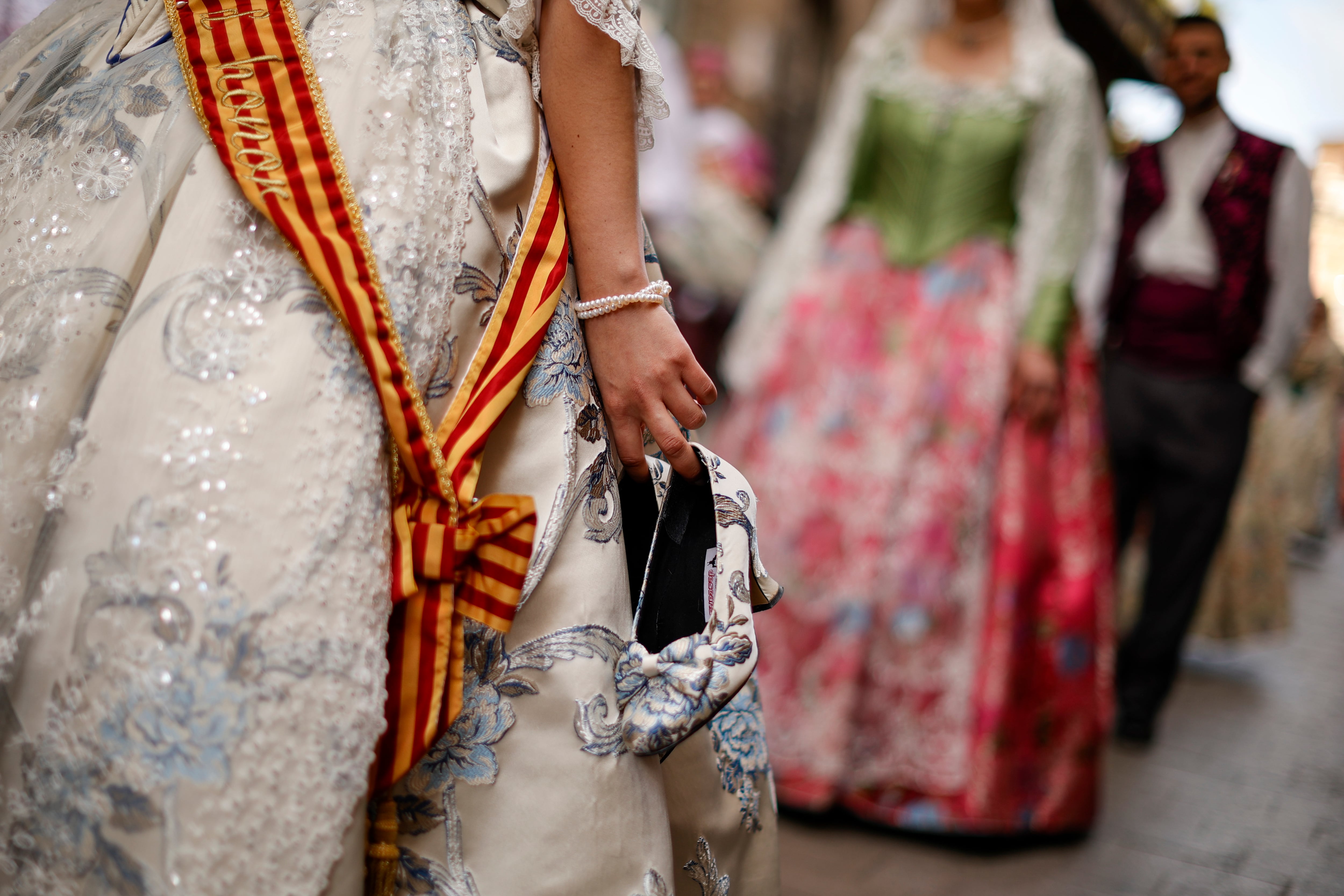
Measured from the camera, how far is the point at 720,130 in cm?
625

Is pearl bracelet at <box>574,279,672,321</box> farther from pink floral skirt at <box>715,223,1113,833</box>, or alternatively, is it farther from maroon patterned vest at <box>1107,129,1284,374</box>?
maroon patterned vest at <box>1107,129,1284,374</box>

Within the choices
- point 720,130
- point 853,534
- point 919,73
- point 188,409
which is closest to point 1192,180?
point 919,73

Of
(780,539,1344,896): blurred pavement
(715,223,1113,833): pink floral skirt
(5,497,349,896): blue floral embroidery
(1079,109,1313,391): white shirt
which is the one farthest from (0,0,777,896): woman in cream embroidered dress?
(1079,109,1313,391): white shirt

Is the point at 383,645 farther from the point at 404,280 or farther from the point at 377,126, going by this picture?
the point at 377,126

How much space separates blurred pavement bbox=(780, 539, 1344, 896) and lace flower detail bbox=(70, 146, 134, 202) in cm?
156

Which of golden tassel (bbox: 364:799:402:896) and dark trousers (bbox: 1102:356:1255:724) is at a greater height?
golden tassel (bbox: 364:799:402:896)

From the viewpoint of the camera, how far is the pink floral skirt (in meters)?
2.08

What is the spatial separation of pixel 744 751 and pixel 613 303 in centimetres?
47

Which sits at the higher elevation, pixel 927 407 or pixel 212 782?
pixel 212 782

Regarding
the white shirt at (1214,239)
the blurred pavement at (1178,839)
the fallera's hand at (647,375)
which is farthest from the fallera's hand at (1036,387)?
the fallera's hand at (647,375)

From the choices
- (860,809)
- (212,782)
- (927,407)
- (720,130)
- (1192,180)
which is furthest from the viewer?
(720,130)

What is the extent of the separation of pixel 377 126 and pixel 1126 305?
9.20ft

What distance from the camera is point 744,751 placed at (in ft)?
3.31

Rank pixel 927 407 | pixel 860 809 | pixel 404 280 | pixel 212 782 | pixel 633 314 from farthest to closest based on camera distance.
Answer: pixel 927 407 → pixel 860 809 → pixel 633 314 → pixel 404 280 → pixel 212 782
